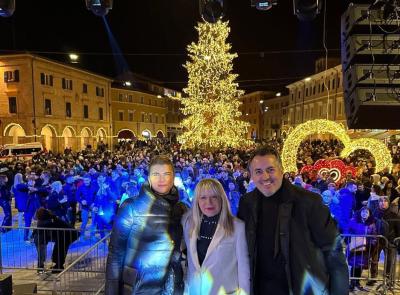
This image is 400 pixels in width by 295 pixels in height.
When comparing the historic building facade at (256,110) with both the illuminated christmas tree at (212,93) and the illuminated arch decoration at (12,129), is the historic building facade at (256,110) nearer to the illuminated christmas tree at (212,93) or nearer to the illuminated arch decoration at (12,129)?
the illuminated arch decoration at (12,129)

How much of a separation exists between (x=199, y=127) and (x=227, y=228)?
2432 centimetres

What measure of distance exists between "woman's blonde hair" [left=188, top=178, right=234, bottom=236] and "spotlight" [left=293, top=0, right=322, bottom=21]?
15.0 feet

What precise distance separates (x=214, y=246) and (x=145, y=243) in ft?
1.99

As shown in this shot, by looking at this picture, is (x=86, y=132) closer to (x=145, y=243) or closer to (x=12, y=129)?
(x=12, y=129)

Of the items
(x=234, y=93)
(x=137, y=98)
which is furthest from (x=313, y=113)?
(x=234, y=93)

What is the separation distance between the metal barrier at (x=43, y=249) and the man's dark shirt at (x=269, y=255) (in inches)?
199

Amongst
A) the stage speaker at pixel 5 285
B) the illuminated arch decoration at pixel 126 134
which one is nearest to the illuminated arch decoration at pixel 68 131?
the illuminated arch decoration at pixel 126 134

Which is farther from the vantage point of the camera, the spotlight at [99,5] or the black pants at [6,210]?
the black pants at [6,210]

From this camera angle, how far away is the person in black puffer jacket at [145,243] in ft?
10.2

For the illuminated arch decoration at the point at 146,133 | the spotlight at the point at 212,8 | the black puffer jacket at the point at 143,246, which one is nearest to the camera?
the black puffer jacket at the point at 143,246

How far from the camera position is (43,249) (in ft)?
24.9

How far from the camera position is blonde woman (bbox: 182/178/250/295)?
291 cm

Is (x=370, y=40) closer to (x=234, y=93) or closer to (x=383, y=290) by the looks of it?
(x=383, y=290)

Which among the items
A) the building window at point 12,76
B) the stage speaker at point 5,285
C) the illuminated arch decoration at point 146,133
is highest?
the building window at point 12,76
